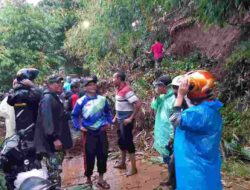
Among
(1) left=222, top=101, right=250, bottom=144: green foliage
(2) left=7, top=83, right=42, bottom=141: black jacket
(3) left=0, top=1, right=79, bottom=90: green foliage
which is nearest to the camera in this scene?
(2) left=7, top=83, right=42, bottom=141: black jacket

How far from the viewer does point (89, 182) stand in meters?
6.47

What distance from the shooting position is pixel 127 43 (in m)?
18.2

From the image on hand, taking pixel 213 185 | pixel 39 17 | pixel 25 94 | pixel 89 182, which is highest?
pixel 39 17

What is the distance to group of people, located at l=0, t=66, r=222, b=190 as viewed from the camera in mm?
3539

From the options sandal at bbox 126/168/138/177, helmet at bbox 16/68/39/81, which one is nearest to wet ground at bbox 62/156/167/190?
sandal at bbox 126/168/138/177

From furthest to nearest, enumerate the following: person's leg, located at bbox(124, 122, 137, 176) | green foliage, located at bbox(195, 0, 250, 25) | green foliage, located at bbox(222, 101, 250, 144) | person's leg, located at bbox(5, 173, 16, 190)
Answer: green foliage, located at bbox(222, 101, 250, 144) → person's leg, located at bbox(124, 122, 137, 176) → green foliage, located at bbox(195, 0, 250, 25) → person's leg, located at bbox(5, 173, 16, 190)

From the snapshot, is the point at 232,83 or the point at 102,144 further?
the point at 232,83

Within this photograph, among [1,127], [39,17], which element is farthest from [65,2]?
[1,127]

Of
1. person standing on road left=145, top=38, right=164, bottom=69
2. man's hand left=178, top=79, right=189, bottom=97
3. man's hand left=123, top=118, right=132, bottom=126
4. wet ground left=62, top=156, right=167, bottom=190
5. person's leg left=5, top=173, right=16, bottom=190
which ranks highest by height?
person standing on road left=145, top=38, right=164, bottom=69

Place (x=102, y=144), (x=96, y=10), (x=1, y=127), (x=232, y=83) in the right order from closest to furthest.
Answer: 1. (x=102, y=144)
2. (x=232, y=83)
3. (x=1, y=127)
4. (x=96, y=10)

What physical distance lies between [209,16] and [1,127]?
917cm

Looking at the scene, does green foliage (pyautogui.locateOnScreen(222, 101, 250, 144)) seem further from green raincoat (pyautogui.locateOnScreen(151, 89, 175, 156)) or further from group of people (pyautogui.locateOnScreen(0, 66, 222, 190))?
green raincoat (pyautogui.locateOnScreen(151, 89, 175, 156))

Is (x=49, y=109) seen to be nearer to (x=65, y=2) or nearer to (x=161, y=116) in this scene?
(x=161, y=116)

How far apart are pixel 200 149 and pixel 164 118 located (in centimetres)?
213
